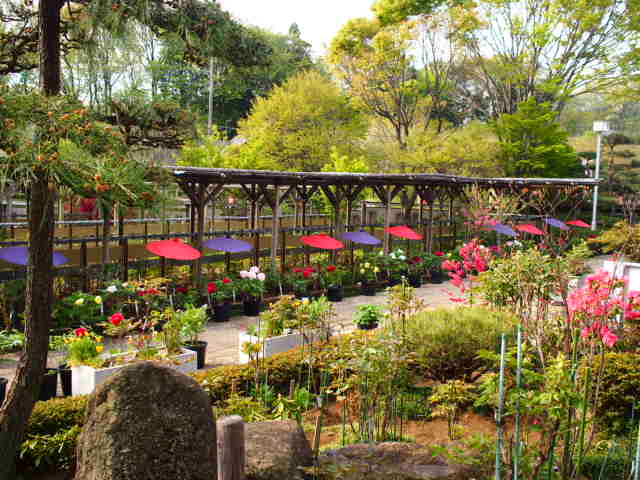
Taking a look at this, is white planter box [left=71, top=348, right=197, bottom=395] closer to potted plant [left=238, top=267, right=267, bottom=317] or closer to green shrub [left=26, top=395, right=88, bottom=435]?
green shrub [left=26, top=395, right=88, bottom=435]

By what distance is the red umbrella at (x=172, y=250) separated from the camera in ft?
34.3

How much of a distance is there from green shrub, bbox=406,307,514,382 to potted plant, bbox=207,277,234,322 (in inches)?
217

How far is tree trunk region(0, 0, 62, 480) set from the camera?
11.6 feet

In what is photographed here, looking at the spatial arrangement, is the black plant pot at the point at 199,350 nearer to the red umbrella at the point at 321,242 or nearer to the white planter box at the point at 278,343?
the white planter box at the point at 278,343

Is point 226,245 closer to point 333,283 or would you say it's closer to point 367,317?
point 333,283

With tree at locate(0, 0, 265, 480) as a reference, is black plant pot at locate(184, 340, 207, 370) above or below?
below

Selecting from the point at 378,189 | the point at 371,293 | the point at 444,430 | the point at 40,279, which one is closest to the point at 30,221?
the point at 40,279

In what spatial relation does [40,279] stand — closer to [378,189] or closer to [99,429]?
[99,429]

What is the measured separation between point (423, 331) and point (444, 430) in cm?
118

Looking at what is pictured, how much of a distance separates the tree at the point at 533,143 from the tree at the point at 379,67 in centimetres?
478

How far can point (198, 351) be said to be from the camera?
26.9 ft

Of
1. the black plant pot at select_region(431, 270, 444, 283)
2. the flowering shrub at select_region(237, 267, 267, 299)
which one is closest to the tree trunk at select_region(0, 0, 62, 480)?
the flowering shrub at select_region(237, 267, 267, 299)

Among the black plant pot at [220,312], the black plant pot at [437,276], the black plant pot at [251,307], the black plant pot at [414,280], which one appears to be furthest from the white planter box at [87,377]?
the black plant pot at [437,276]

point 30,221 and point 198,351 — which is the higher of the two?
point 30,221
